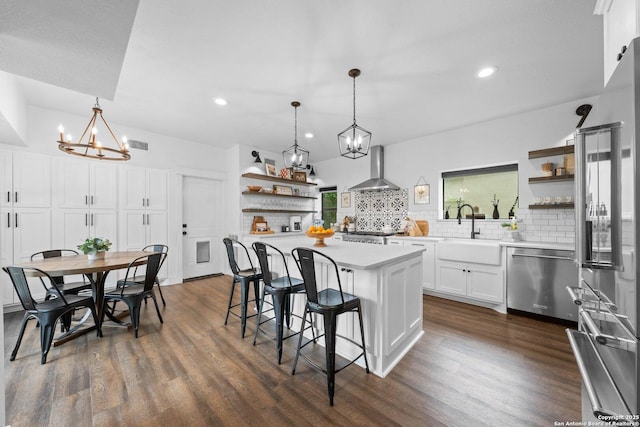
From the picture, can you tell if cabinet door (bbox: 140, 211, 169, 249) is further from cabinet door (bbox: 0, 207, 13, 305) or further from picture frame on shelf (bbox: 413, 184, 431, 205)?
picture frame on shelf (bbox: 413, 184, 431, 205)

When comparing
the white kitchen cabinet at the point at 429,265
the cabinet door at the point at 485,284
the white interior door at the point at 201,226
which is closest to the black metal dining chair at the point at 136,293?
the white interior door at the point at 201,226

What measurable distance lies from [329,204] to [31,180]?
17.3 ft

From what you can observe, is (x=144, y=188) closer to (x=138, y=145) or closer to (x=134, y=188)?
(x=134, y=188)

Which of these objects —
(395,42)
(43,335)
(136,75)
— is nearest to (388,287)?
(395,42)

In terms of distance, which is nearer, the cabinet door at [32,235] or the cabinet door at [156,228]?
the cabinet door at [32,235]

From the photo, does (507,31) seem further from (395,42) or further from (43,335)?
(43,335)

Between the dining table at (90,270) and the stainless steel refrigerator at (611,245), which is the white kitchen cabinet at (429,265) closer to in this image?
the stainless steel refrigerator at (611,245)

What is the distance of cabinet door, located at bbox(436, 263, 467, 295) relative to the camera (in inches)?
137

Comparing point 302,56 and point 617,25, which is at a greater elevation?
point 302,56

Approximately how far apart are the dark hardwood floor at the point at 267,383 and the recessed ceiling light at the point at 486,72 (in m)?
2.77

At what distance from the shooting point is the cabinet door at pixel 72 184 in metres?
3.57

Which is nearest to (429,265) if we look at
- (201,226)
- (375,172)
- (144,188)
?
(375,172)

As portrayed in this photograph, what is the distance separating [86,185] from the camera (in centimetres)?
377

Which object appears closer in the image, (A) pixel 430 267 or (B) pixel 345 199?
(A) pixel 430 267
